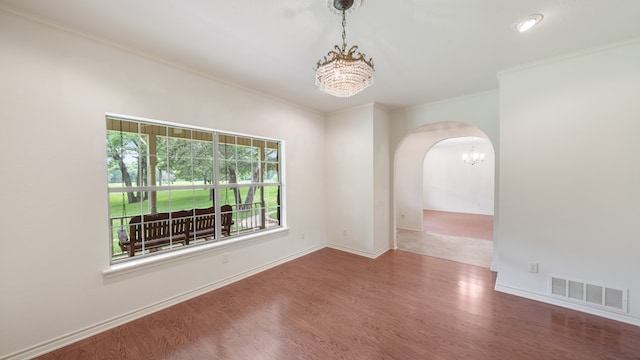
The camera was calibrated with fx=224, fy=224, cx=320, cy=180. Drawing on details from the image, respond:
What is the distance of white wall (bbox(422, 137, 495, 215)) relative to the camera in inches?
331

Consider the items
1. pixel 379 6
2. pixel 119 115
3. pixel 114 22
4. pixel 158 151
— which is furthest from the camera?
pixel 158 151

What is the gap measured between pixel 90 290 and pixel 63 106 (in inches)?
67.3

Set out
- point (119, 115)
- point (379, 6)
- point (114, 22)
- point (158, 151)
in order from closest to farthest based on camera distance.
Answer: point (379, 6) < point (114, 22) < point (119, 115) < point (158, 151)

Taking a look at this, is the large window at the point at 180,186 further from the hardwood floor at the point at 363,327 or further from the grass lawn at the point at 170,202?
the hardwood floor at the point at 363,327

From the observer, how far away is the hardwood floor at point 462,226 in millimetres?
5609

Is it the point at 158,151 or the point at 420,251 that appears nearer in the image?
the point at 158,151

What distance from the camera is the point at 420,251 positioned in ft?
14.6

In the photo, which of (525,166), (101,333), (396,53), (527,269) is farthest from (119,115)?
(527,269)

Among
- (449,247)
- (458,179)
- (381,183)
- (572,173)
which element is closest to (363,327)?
(381,183)

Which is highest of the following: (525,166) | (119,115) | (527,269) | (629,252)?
(119,115)

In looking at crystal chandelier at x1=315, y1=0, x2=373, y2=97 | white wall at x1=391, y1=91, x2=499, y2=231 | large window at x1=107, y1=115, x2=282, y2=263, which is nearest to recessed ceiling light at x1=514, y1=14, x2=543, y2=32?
crystal chandelier at x1=315, y1=0, x2=373, y2=97

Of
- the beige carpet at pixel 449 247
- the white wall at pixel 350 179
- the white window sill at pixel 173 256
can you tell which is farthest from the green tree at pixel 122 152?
the beige carpet at pixel 449 247

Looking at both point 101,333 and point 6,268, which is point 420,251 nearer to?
point 101,333

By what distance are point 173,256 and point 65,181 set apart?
1218 millimetres
